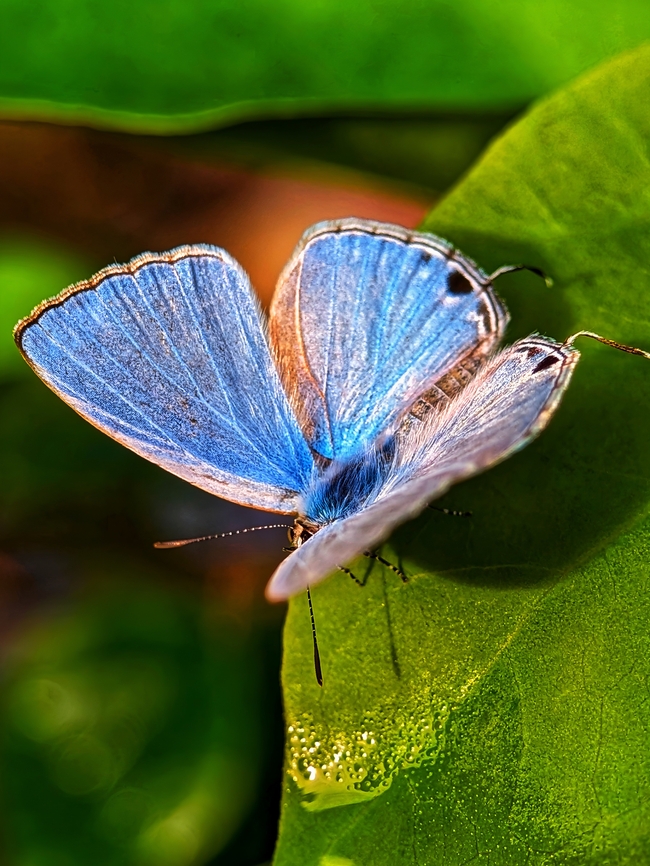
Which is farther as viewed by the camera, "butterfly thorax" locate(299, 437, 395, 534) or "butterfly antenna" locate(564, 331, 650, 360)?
"butterfly thorax" locate(299, 437, 395, 534)

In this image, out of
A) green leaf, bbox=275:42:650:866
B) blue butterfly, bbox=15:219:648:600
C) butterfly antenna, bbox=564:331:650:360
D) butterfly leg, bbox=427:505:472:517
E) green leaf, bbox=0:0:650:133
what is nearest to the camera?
green leaf, bbox=275:42:650:866

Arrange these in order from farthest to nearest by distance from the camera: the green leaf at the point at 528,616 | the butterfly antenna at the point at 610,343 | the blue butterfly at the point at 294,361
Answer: the blue butterfly at the point at 294,361 → the butterfly antenna at the point at 610,343 → the green leaf at the point at 528,616

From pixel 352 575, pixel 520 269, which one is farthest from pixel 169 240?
pixel 352 575

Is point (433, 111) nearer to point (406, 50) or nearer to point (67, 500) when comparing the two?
point (406, 50)

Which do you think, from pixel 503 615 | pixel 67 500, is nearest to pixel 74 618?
pixel 67 500

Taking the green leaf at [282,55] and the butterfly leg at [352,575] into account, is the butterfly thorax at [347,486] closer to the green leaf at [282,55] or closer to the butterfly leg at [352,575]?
the butterfly leg at [352,575]

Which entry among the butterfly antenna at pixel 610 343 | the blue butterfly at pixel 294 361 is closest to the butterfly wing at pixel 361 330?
the blue butterfly at pixel 294 361

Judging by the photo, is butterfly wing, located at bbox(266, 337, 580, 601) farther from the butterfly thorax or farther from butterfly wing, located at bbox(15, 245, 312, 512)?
butterfly wing, located at bbox(15, 245, 312, 512)

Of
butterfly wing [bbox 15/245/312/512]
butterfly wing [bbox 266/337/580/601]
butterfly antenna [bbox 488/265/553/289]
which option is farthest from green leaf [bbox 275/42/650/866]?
butterfly wing [bbox 15/245/312/512]

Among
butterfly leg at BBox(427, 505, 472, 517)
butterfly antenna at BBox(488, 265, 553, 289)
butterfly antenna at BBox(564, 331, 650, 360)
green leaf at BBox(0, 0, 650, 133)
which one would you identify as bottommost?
butterfly leg at BBox(427, 505, 472, 517)
